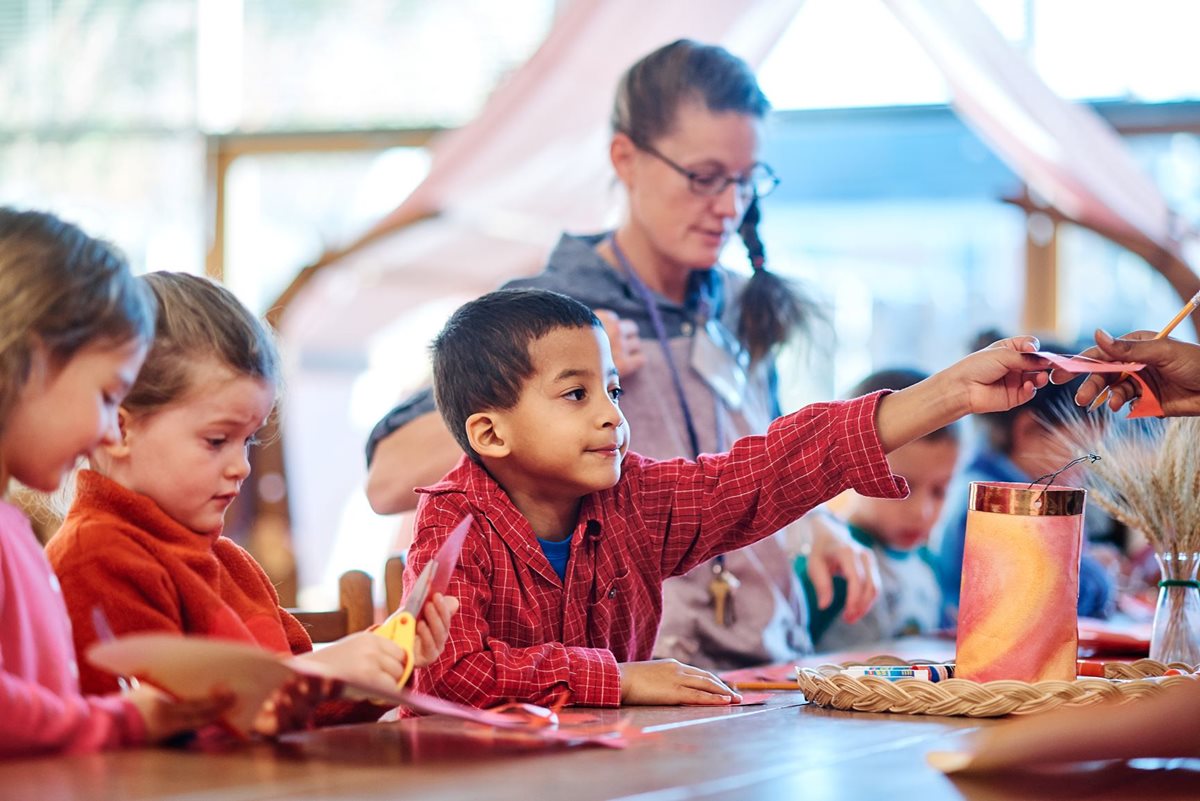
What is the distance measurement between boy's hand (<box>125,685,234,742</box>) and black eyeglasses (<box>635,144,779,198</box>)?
1172 millimetres

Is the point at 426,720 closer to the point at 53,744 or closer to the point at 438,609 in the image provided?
the point at 438,609

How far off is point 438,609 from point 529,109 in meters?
2.75

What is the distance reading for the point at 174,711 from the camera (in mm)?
1028

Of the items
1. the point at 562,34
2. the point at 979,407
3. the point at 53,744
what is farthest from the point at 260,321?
the point at 562,34

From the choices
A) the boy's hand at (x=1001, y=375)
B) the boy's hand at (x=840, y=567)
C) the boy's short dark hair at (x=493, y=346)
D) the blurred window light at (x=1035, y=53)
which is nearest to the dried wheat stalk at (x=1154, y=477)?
the boy's hand at (x=1001, y=375)

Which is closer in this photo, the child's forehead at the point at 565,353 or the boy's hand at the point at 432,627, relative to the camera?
the boy's hand at the point at 432,627

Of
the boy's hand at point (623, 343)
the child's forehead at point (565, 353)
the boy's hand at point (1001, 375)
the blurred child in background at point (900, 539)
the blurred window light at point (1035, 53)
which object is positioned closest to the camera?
the boy's hand at point (1001, 375)

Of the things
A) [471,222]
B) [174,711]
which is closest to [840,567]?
[174,711]

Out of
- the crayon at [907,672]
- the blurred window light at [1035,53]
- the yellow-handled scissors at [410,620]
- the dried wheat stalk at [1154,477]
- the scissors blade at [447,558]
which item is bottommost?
the crayon at [907,672]

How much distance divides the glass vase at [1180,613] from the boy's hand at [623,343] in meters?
0.68

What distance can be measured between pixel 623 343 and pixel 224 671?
0.97m

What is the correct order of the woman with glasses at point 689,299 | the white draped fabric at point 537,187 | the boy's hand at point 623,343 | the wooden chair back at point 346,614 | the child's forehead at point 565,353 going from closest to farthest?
the child's forehead at point 565,353, the wooden chair back at point 346,614, the boy's hand at point 623,343, the woman with glasses at point 689,299, the white draped fabric at point 537,187

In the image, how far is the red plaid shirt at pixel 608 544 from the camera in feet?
4.35

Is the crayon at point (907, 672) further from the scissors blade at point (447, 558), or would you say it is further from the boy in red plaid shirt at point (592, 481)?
the scissors blade at point (447, 558)
